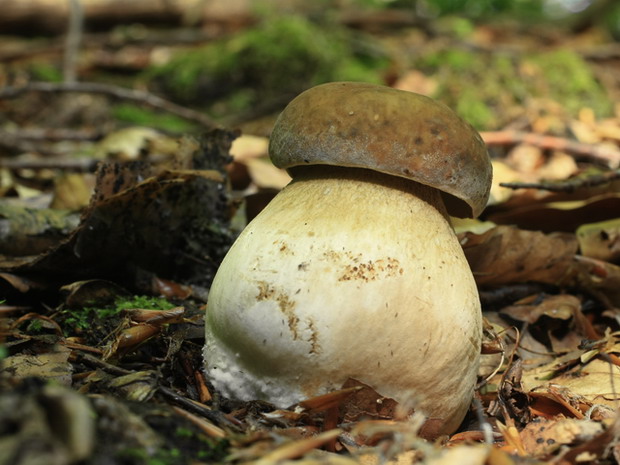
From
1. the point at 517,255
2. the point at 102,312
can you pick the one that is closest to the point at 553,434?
the point at 517,255

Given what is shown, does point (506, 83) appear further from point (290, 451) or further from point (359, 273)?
point (290, 451)

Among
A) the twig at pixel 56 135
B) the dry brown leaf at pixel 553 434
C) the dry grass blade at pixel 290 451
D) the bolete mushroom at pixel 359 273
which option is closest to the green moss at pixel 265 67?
the twig at pixel 56 135

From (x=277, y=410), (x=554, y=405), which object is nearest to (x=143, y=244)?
(x=277, y=410)

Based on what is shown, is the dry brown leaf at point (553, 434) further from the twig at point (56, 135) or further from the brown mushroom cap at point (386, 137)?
the twig at point (56, 135)

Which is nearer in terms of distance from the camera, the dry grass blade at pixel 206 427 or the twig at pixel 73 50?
the dry grass blade at pixel 206 427

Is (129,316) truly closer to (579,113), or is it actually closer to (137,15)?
(579,113)

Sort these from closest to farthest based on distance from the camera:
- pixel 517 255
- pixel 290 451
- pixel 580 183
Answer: pixel 290 451 < pixel 517 255 < pixel 580 183
